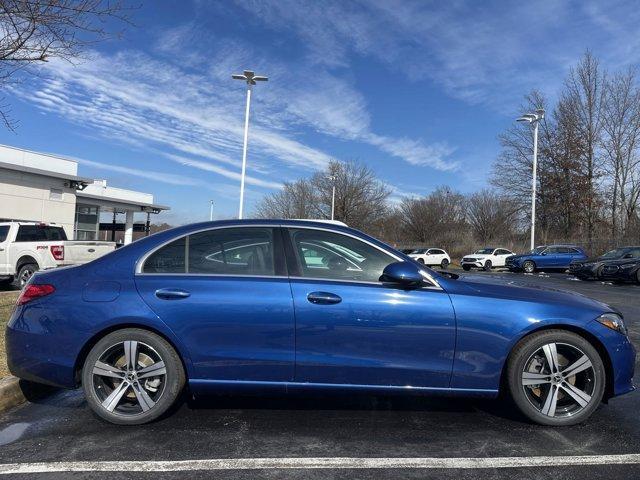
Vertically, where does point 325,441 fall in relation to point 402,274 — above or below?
below

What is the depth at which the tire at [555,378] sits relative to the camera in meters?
3.84

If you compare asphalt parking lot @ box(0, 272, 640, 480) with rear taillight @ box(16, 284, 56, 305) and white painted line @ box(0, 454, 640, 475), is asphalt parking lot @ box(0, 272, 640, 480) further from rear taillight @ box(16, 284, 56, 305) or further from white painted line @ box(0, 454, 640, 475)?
rear taillight @ box(16, 284, 56, 305)

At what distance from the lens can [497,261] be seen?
3428cm

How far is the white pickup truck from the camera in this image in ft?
38.9

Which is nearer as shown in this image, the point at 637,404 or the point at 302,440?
the point at 302,440

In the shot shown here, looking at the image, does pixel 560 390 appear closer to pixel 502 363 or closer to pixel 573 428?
pixel 573 428

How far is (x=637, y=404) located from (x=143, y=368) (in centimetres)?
421

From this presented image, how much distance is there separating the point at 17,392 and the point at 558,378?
176 inches

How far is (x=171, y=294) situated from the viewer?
12.6 feet

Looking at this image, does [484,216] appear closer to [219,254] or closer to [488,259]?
[488,259]

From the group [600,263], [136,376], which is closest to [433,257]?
[600,263]

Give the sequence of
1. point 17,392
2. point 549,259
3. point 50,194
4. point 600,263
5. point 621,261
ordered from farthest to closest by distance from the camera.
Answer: point 549,259 < point 50,194 < point 600,263 < point 621,261 < point 17,392

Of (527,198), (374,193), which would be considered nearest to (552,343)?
(527,198)

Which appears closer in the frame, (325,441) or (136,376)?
A: (325,441)
